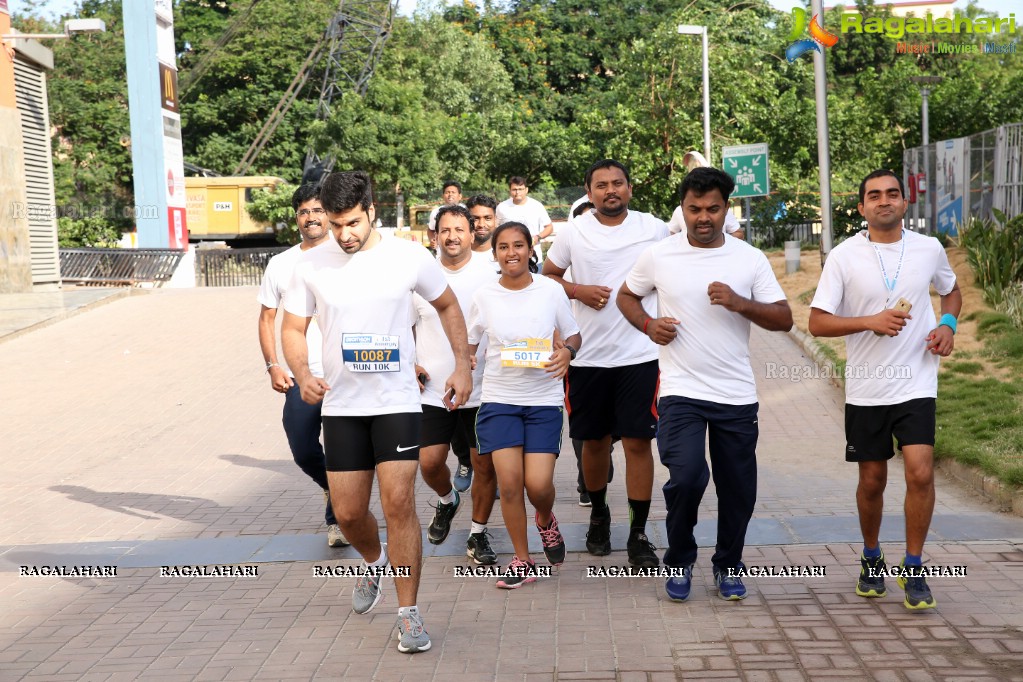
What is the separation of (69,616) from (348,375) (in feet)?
6.66

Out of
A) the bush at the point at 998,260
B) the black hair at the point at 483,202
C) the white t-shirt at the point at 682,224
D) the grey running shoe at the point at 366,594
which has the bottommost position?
the grey running shoe at the point at 366,594

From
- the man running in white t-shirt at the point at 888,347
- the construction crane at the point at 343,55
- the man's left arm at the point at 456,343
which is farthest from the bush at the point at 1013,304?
the construction crane at the point at 343,55

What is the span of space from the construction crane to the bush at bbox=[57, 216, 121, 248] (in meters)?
16.4

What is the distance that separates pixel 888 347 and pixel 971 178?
19.4 m

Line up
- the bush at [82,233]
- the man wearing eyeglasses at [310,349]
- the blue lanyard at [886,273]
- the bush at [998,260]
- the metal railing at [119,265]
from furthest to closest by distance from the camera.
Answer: the bush at [82,233]
the metal railing at [119,265]
the bush at [998,260]
the man wearing eyeglasses at [310,349]
the blue lanyard at [886,273]

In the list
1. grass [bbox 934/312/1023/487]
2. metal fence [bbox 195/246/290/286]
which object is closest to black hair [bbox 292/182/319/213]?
grass [bbox 934/312/1023/487]

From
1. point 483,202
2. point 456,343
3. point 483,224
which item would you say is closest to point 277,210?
point 483,202

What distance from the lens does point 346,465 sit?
17.0 feet

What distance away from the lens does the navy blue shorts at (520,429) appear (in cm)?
600

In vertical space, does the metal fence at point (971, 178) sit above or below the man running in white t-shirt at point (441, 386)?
above

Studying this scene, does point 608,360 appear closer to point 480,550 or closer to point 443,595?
point 480,550

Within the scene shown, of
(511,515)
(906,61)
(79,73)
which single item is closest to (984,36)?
(906,61)

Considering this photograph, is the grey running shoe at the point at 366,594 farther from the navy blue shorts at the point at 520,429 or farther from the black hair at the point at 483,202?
the black hair at the point at 483,202

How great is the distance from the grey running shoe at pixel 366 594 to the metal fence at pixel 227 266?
25.4 m
